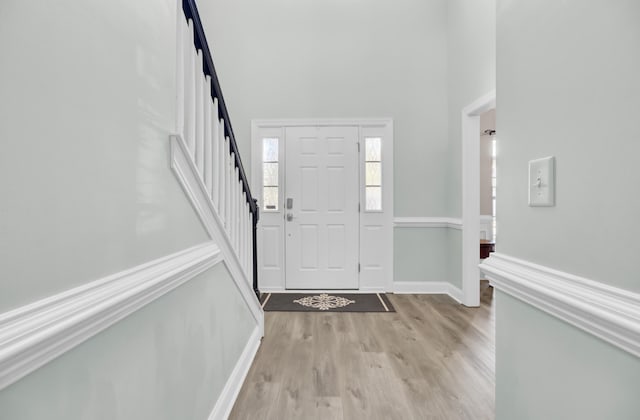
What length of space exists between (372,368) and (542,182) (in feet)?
5.46

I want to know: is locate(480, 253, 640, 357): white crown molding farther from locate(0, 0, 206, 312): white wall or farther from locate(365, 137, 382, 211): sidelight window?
locate(365, 137, 382, 211): sidelight window

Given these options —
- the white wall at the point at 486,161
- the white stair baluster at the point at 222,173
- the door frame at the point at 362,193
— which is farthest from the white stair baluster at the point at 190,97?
the white wall at the point at 486,161

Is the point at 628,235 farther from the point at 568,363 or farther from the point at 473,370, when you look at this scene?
the point at 473,370

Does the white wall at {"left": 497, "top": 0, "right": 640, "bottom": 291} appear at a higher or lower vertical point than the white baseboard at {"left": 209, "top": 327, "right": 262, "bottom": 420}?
higher

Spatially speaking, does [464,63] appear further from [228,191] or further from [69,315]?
[69,315]

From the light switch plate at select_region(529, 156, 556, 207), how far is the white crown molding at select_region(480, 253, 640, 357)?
0.56ft

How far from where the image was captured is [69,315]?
2.09ft

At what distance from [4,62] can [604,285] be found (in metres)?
1.14

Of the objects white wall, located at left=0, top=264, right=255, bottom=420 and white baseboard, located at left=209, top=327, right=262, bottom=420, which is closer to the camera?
white wall, located at left=0, top=264, right=255, bottom=420

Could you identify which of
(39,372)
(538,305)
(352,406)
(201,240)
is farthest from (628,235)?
(352,406)

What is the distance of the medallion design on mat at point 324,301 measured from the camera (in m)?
3.39

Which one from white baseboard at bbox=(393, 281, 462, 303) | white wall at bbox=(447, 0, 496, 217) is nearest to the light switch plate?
white wall at bbox=(447, 0, 496, 217)

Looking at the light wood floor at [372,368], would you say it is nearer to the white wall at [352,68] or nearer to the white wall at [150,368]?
the white wall at [150,368]

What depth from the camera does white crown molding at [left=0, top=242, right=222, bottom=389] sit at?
0.52 metres
